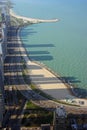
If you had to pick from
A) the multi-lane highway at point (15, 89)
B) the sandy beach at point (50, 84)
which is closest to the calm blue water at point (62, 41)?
the sandy beach at point (50, 84)

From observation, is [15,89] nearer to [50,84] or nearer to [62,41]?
[50,84]

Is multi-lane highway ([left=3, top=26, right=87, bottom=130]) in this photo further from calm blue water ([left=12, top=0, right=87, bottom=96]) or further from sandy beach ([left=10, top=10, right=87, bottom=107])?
calm blue water ([left=12, top=0, right=87, bottom=96])

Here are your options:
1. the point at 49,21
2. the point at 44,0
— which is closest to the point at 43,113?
the point at 49,21

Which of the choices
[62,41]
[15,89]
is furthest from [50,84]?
[62,41]

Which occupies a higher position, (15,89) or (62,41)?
(62,41)

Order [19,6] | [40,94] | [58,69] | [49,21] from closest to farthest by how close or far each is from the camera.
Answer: [40,94] < [58,69] < [49,21] < [19,6]

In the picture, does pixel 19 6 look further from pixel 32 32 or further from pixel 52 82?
pixel 52 82
